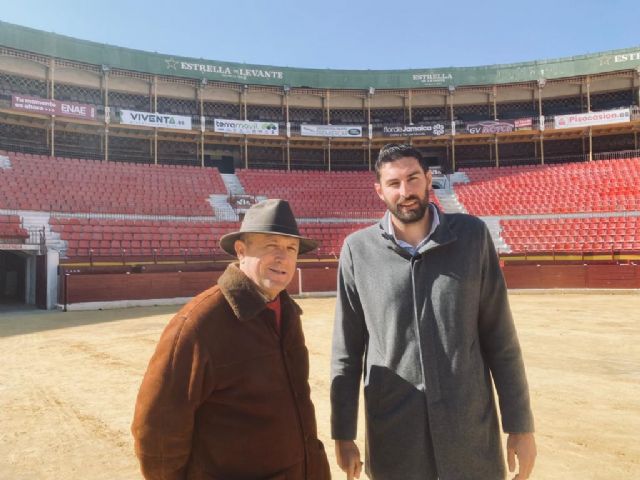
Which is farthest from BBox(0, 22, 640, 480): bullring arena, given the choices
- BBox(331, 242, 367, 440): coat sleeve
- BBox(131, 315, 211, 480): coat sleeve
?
BBox(131, 315, 211, 480): coat sleeve

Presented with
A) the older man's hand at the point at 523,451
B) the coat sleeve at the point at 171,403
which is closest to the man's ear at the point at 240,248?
the coat sleeve at the point at 171,403

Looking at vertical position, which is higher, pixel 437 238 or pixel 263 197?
pixel 263 197

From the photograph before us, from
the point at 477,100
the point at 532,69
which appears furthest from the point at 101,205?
the point at 532,69

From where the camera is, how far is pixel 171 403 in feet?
4.79

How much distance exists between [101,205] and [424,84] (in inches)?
853

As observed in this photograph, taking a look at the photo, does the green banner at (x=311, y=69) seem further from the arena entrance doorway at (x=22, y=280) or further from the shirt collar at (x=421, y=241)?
the shirt collar at (x=421, y=241)

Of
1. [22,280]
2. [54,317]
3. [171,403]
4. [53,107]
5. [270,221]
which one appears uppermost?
[53,107]

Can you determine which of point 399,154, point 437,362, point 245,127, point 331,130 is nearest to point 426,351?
point 437,362

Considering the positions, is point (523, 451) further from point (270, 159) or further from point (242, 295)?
point (270, 159)

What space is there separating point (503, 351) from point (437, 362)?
0.32 metres

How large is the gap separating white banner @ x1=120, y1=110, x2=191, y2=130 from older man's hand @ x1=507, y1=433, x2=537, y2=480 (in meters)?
26.0

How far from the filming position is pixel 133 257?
16.1 meters

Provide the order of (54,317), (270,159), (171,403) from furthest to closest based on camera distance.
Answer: (270,159)
(54,317)
(171,403)

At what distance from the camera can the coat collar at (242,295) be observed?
5.30 ft
